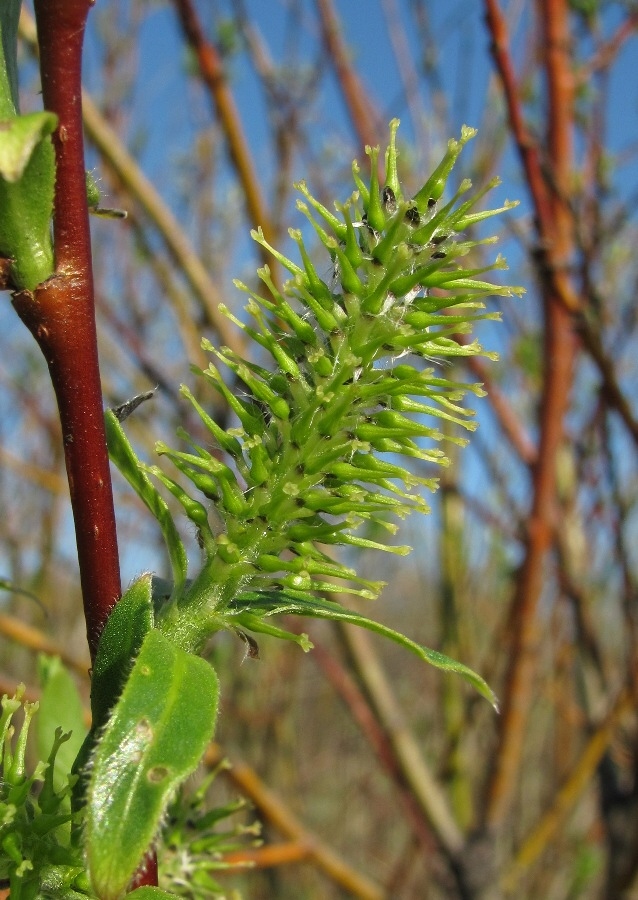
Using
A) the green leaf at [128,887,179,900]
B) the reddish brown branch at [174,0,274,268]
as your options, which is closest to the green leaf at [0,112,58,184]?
the green leaf at [128,887,179,900]

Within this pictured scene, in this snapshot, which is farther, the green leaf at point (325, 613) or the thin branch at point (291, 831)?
the thin branch at point (291, 831)

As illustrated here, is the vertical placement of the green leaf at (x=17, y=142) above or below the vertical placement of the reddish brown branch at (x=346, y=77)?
below

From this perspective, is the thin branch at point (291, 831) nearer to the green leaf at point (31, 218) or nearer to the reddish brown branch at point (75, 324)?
the reddish brown branch at point (75, 324)

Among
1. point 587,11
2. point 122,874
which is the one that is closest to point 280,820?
point 122,874

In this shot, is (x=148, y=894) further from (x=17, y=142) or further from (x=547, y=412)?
(x=547, y=412)

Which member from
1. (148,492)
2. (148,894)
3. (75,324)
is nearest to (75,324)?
(75,324)

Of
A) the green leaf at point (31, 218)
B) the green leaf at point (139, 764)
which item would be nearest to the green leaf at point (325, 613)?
the green leaf at point (139, 764)

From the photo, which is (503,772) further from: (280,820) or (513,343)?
(513,343)
